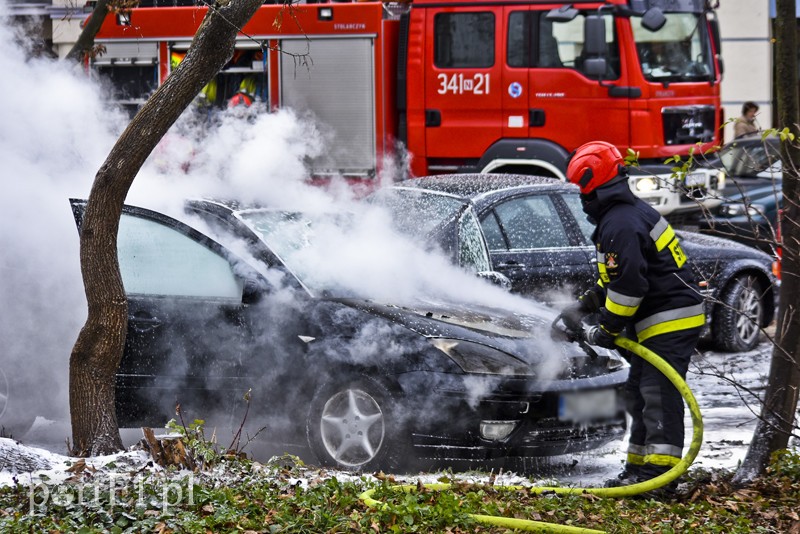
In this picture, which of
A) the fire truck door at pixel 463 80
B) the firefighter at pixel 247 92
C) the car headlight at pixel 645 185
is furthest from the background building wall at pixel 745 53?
the firefighter at pixel 247 92

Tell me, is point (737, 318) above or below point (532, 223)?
below

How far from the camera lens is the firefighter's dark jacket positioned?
5.79 m

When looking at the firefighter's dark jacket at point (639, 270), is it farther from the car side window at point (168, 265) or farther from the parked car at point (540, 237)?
the parked car at point (540, 237)

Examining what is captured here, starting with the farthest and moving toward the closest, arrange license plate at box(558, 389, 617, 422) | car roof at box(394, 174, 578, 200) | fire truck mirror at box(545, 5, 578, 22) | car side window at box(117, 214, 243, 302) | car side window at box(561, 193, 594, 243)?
fire truck mirror at box(545, 5, 578, 22), car side window at box(561, 193, 594, 243), car roof at box(394, 174, 578, 200), car side window at box(117, 214, 243, 302), license plate at box(558, 389, 617, 422)

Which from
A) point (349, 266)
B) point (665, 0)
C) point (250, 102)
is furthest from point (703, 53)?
point (349, 266)

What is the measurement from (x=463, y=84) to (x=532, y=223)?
4.97 metres

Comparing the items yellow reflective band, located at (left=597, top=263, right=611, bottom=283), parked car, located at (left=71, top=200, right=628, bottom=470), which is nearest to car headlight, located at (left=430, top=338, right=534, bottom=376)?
parked car, located at (left=71, top=200, right=628, bottom=470)

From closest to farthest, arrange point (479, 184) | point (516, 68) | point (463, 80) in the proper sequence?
point (479, 184)
point (516, 68)
point (463, 80)

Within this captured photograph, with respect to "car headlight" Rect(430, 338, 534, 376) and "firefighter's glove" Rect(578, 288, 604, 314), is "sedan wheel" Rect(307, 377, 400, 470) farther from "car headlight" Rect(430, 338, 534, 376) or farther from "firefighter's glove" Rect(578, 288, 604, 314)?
"firefighter's glove" Rect(578, 288, 604, 314)

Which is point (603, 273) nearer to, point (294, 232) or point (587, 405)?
point (587, 405)

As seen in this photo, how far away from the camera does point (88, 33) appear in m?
10.1

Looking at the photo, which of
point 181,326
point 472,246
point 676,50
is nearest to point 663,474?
point 181,326

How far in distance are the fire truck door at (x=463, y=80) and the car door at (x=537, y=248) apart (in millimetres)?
4571

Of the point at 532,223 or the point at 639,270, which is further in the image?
the point at 532,223
